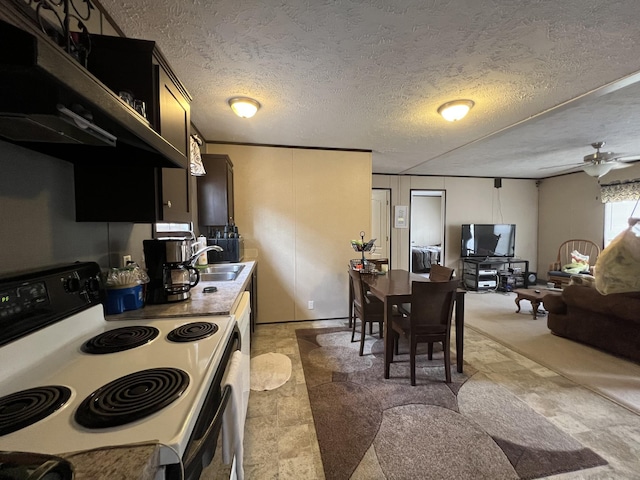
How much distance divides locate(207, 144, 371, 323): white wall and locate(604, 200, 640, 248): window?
15.7ft

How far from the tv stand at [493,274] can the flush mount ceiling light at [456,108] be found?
13.0 feet

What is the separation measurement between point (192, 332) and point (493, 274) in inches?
238

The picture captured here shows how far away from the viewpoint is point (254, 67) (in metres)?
1.86

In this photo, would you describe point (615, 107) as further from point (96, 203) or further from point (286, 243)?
point (96, 203)

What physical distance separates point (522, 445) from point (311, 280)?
2620 millimetres

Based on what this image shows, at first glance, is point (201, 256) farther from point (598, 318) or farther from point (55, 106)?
point (598, 318)

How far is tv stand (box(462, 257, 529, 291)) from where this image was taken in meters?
5.47

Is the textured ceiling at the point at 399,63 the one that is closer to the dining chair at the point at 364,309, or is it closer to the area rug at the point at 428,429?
the dining chair at the point at 364,309

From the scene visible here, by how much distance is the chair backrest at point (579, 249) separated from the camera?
16.8ft

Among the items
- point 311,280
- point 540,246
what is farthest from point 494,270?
point 311,280

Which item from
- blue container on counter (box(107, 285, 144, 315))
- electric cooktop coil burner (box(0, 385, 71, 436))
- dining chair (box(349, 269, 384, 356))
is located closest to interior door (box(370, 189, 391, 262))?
dining chair (box(349, 269, 384, 356))

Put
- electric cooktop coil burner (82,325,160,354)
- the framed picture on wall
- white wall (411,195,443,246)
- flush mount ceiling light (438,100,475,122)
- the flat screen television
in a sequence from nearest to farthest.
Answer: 1. electric cooktop coil burner (82,325,160,354)
2. flush mount ceiling light (438,100,475,122)
3. the framed picture on wall
4. the flat screen television
5. white wall (411,195,443,246)

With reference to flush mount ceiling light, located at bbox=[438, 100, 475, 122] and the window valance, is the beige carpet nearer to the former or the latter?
flush mount ceiling light, located at bbox=[438, 100, 475, 122]

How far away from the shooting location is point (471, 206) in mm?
6004
